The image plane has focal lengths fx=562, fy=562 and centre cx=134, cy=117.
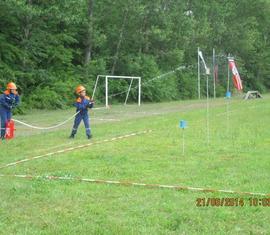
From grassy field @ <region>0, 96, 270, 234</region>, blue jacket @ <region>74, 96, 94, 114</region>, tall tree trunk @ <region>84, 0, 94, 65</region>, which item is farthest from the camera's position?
tall tree trunk @ <region>84, 0, 94, 65</region>

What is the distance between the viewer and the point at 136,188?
8.07m

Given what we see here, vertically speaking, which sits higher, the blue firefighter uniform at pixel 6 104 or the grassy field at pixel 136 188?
the blue firefighter uniform at pixel 6 104

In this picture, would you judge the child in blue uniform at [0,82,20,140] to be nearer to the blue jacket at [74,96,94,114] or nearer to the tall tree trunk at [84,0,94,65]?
the blue jacket at [74,96,94,114]

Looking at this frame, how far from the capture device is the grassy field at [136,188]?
6.30 m

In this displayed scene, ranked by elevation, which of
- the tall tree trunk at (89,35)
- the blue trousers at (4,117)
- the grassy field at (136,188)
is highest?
the tall tree trunk at (89,35)

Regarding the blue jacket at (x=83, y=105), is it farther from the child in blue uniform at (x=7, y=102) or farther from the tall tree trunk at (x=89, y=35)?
the tall tree trunk at (x=89, y=35)

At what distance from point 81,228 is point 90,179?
105 inches

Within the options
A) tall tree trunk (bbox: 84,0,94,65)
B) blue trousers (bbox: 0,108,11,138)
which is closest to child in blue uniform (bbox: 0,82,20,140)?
blue trousers (bbox: 0,108,11,138)

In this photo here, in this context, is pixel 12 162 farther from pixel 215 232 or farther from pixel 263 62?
pixel 263 62

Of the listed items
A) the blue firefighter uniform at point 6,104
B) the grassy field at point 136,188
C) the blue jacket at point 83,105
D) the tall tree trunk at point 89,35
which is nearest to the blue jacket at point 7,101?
the blue firefighter uniform at point 6,104

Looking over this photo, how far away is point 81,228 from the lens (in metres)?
6.15

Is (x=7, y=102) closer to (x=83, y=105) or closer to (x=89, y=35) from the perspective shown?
(x=83, y=105)

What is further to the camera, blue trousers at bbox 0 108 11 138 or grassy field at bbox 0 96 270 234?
blue trousers at bbox 0 108 11 138

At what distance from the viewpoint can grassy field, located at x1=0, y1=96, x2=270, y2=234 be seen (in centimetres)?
630
